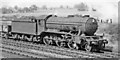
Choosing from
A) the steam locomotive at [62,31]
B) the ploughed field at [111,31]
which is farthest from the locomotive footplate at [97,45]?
the ploughed field at [111,31]

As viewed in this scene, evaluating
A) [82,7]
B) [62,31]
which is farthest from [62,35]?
[82,7]

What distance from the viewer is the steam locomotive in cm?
1333

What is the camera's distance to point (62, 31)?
14.8 metres

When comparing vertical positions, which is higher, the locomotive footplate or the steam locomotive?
the steam locomotive

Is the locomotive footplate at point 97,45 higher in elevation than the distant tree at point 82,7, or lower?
lower

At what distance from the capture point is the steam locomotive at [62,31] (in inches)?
525

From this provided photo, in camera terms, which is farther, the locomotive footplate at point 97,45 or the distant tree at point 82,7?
the distant tree at point 82,7

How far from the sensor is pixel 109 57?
453 inches

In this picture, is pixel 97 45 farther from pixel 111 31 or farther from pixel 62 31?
pixel 111 31

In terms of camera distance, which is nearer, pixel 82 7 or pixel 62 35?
pixel 62 35

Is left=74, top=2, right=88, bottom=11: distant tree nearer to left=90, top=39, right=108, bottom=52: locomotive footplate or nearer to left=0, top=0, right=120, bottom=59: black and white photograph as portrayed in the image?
left=0, top=0, right=120, bottom=59: black and white photograph

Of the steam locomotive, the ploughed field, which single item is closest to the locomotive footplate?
the steam locomotive

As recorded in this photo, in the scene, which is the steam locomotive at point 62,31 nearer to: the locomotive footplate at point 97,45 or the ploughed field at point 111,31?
the locomotive footplate at point 97,45

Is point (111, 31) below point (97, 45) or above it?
above
